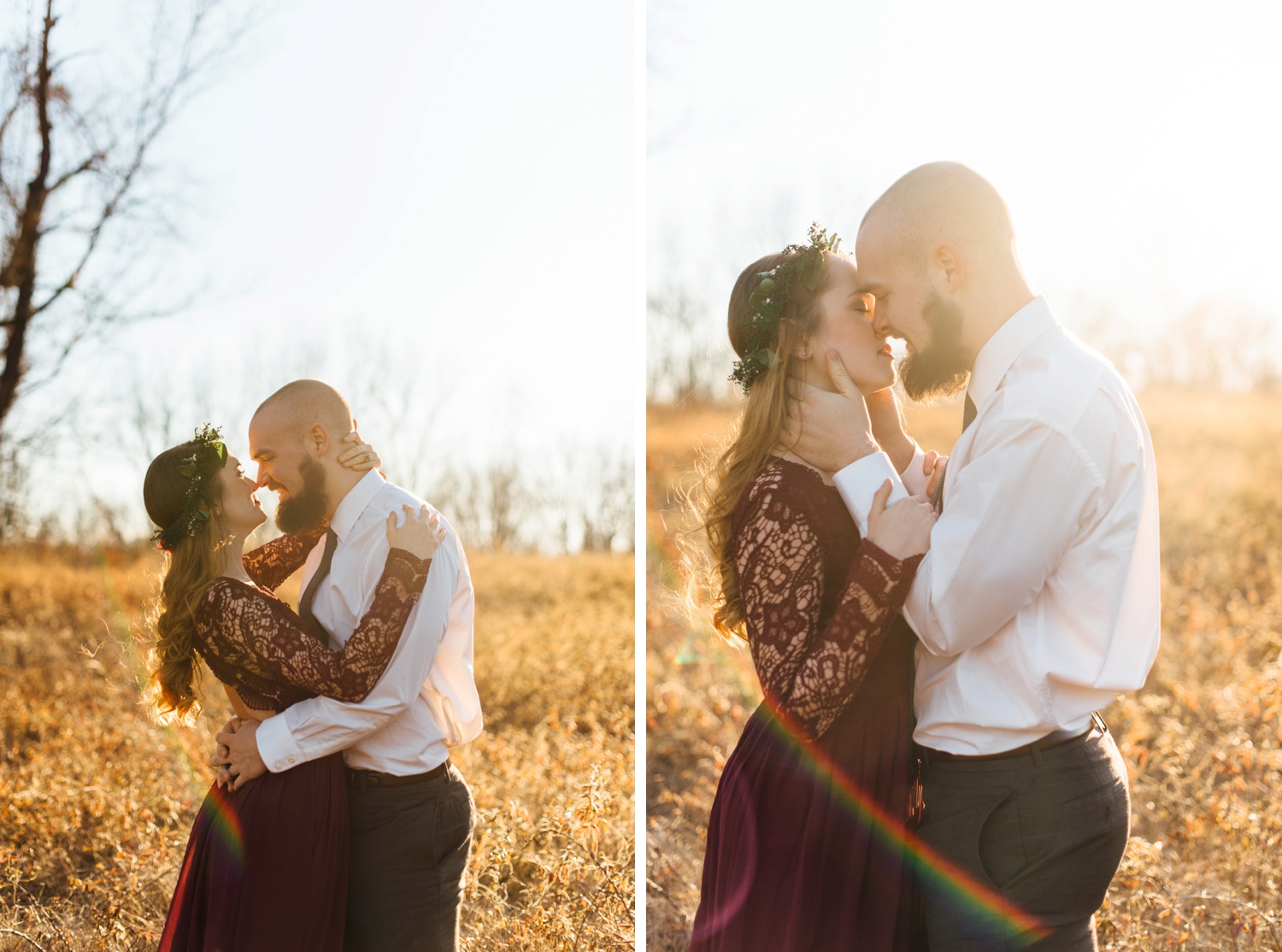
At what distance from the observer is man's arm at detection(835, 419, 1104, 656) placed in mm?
1755

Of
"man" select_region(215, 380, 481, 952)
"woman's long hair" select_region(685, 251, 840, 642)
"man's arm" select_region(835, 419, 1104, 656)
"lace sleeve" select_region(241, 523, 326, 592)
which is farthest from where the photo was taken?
"lace sleeve" select_region(241, 523, 326, 592)

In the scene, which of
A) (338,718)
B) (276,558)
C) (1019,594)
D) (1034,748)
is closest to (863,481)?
(1019,594)

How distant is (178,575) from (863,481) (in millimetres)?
1774

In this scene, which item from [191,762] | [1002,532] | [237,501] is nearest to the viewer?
[1002,532]

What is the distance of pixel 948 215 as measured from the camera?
2002mm

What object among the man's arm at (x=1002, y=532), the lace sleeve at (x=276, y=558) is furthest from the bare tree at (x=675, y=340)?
the man's arm at (x=1002, y=532)

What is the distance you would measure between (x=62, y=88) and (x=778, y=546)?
6.42 meters

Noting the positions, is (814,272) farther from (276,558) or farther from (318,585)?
(276,558)

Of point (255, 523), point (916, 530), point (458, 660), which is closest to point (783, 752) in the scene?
point (916, 530)

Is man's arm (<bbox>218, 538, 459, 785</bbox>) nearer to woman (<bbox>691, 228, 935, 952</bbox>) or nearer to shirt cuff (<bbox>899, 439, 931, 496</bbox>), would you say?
woman (<bbox>691, 228, 935, 952</bbox>)

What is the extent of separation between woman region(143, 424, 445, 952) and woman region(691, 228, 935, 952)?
0.91 metres

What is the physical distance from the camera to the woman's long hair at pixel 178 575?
8.40ft

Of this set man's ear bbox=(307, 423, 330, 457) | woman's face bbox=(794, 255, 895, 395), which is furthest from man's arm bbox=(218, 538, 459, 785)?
woman's face bbox=(794, 255, 895, 395)

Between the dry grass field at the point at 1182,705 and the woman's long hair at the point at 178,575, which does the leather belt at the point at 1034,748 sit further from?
the woman's long hair at the point at 178,575
